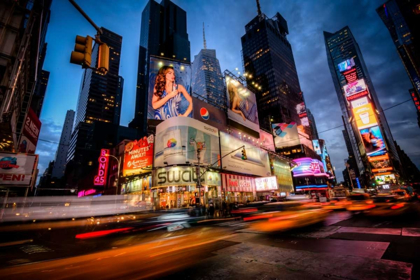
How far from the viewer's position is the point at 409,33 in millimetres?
85938

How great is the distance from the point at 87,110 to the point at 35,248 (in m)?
145

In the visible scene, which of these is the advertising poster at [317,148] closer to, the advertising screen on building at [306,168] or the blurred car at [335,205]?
the advertising screen on building at [306,168]

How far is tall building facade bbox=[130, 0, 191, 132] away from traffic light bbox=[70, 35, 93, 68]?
127 m

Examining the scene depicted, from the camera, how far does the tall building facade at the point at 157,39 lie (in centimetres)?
12769

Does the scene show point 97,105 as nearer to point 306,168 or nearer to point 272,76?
point 272,76

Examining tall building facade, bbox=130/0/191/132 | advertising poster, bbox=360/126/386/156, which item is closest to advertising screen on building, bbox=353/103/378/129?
advertising poster, bbox=360/126/386/156

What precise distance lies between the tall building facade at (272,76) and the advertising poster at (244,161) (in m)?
53.4

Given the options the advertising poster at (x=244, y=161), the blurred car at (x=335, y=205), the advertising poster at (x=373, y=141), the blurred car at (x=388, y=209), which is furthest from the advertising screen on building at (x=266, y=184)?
the advertising poster at (x=373, y=141)

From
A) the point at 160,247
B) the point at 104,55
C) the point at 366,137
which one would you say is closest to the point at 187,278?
the point at 160,247

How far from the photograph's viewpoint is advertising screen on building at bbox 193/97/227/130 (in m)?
39.5

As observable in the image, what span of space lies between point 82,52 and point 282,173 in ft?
225

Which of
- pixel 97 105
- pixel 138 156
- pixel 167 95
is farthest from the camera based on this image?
pixel 97 105

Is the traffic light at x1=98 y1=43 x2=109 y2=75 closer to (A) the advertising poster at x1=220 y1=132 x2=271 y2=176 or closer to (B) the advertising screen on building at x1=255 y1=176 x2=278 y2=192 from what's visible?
(A) the advertising poster at x1=220 y1=132 x2=271 y2=176

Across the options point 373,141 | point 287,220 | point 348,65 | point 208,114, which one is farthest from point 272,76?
point 287,220
